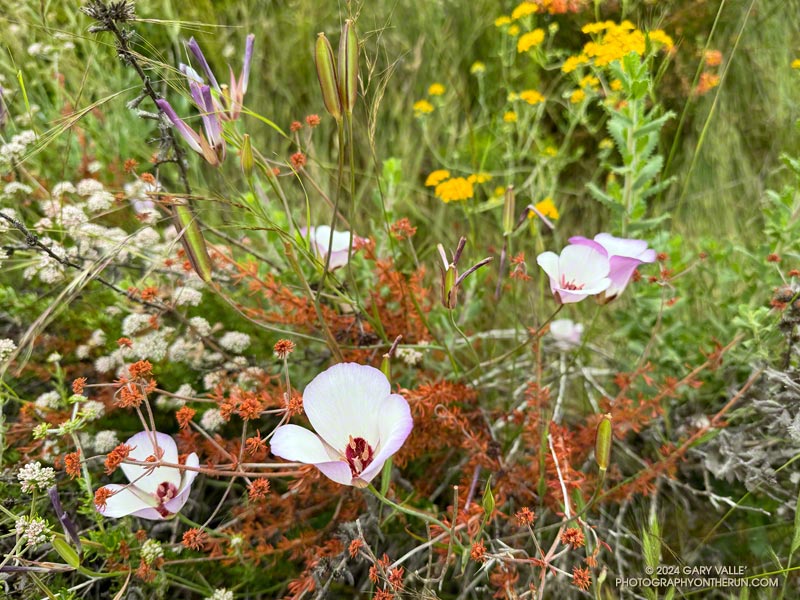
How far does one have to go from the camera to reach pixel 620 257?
100 cm

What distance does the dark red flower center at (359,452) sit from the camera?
85cm

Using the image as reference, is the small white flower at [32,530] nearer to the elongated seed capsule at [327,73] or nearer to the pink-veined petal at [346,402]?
the pink-veined petal at [346,402]

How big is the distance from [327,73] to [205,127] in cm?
25

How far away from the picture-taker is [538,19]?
97.3 inches

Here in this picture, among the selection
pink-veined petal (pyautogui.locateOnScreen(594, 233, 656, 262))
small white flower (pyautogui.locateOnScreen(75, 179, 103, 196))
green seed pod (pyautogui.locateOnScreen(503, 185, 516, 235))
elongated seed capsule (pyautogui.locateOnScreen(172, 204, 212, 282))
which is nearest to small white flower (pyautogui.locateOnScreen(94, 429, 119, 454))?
elongated seed capsule (pyautogui.locateOnScreen(172, 204, 212, 282))

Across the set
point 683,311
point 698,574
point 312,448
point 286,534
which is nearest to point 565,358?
point 683,311

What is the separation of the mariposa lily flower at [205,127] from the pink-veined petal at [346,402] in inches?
15.9

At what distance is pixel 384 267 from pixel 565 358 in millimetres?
592

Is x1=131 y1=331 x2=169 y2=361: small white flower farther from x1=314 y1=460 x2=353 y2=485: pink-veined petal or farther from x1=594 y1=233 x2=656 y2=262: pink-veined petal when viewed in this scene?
x1=594 y1=233 x2=656 y2=262: pink-veined petal

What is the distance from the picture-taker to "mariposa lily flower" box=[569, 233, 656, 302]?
1.02 meters

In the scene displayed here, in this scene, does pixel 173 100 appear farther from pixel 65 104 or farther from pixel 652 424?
pixel 652 424

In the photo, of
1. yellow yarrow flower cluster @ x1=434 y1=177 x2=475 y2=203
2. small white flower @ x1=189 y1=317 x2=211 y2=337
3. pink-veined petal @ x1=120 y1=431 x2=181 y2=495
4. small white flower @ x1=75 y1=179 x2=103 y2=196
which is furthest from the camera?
yellow yarrow flower cluster @ x1=434 y1=177 x2=475 y2=203

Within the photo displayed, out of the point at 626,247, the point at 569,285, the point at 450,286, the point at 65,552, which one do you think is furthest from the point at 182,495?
the point at 626,247

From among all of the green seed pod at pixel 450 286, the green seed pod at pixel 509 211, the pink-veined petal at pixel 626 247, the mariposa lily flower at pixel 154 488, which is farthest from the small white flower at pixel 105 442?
the pink-veined petal at pixel 626 247
